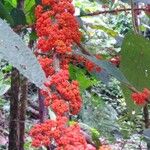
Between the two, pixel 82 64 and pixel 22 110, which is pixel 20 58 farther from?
pixel 22 110

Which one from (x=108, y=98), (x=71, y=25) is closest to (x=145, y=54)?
(x=71, y=25)

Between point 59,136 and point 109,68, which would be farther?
point 109,68

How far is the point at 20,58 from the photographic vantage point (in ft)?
1.34

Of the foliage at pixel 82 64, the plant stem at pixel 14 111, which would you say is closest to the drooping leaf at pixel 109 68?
the foliage at pixel 82 64

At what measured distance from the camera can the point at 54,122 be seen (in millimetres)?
398

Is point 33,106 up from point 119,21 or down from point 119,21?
down

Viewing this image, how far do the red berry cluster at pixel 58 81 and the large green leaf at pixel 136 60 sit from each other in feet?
0.85

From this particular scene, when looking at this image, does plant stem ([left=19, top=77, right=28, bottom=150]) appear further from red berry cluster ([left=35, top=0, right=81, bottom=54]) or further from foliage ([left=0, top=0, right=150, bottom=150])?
red berry cluster ([left=35, top=0, right=81, bottom=54])

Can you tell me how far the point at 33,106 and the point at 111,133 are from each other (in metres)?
1.27

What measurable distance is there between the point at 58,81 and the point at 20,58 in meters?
0.06

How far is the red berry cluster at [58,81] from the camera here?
0.38m

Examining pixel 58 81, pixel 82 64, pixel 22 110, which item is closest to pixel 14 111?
pixel 22 110

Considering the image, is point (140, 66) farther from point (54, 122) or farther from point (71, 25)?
point (54, 122)

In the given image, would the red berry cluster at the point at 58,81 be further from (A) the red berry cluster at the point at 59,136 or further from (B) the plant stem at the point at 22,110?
(B) the plant stem at the point at 22,110
